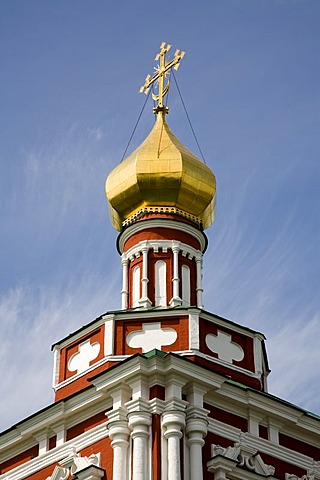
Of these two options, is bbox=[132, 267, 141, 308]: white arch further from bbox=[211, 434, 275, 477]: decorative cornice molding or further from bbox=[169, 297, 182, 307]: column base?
bbox=[211, 434, 275, 477]: decorative cornice molding

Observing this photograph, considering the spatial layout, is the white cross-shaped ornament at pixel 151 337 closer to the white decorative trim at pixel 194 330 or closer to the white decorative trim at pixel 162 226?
the white decorative trim at pixel 194 330

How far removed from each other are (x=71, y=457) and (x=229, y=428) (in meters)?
2.11

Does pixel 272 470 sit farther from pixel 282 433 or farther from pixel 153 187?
pixel 153 187

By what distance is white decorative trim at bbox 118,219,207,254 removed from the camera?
19.2 metres

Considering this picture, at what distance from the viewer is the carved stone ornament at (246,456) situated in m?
15.7

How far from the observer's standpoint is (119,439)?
15.3m

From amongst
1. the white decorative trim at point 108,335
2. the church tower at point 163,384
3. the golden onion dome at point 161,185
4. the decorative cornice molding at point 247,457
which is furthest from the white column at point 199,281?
the decorative cornice molding at point 247,457

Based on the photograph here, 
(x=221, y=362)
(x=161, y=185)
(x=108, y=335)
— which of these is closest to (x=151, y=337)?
(x=108, y=335)

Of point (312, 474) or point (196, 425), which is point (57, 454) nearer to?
point (196, 425)

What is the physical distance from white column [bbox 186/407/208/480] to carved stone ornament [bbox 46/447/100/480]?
1.26 m

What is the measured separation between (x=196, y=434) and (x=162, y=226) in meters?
4.69

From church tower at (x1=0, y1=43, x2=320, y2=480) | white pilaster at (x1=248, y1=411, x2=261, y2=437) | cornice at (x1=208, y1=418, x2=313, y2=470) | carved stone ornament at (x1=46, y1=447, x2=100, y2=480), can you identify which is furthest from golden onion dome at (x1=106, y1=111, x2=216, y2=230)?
carved stone ornament at (x1=46, y1=447, x2=100, y2=480)

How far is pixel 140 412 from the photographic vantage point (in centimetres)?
1528

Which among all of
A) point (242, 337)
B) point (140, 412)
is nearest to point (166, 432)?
point (140, 412)
